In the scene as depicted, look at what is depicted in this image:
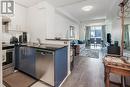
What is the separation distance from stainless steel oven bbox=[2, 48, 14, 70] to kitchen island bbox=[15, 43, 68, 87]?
1.04 ft

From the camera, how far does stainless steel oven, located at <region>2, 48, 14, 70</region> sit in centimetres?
281

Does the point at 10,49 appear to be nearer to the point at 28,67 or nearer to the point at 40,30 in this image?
the point at 28,67

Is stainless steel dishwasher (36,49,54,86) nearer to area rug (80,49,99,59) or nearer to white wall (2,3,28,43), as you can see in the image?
white wall (2,3,28,43)

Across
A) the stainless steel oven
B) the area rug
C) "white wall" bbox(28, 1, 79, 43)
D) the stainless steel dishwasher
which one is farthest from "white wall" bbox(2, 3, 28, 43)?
the area rug

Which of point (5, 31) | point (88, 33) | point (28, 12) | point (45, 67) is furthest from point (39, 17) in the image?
point (88, 33)

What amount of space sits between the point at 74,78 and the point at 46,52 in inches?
47.6

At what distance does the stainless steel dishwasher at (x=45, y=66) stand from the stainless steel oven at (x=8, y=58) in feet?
3.65

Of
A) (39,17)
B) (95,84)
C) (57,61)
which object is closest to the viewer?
(57,61)

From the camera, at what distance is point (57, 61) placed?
2213 millimetres

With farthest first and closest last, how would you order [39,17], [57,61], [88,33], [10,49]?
1. [88,33]
2. [39,17]
3. [10,49]
4. [57,61]

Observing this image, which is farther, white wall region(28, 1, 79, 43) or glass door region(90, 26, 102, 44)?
glass door region(90, 26, 102, 44)

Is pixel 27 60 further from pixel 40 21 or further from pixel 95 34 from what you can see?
pixel 95 34

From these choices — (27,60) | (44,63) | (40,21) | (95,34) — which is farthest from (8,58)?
(95,34)

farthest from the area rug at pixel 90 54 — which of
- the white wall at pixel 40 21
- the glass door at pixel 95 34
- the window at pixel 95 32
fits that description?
the window at pixel 95 32
